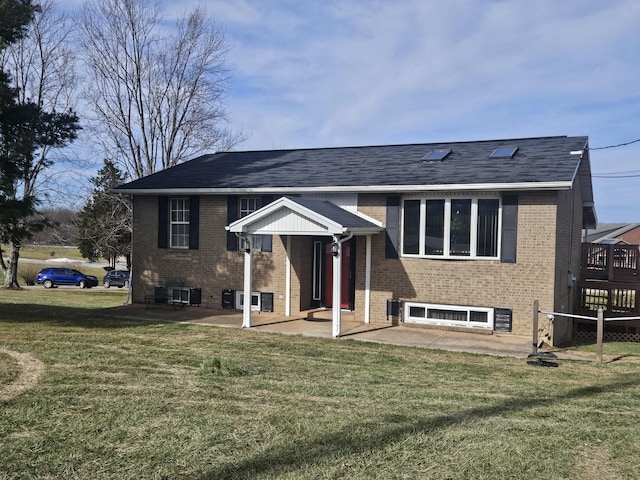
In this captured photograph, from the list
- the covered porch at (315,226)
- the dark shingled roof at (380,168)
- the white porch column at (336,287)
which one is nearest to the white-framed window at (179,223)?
the dark shingled roof at (380,168)

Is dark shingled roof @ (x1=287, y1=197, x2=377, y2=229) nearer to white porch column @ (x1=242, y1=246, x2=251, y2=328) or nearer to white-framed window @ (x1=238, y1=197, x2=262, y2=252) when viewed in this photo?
white porch column @ (x1=242, y1=246, x2=251, y2=328)

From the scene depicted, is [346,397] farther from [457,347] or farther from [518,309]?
[518,309]

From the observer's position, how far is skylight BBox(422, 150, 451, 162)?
1525cm

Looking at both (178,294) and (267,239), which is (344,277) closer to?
(267,239)

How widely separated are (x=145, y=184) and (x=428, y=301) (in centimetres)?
942

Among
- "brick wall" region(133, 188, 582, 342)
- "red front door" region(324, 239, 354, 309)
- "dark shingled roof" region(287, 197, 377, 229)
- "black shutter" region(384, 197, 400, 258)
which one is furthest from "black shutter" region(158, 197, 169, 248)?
"black shutter" region(384, 197, 400, 258)

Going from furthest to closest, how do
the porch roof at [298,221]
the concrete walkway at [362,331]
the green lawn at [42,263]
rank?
the green lawn at [42,263] → the porch roof at [298,221] → the concrete walkway at [362,331]

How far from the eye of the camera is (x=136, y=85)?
2394 cm

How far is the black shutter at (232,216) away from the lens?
15852mm

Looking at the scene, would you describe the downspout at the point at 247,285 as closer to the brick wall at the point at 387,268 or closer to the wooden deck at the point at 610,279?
the brick wall at the point at 387,268

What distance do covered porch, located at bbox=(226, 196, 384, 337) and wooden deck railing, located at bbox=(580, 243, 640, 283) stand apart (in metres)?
8.38

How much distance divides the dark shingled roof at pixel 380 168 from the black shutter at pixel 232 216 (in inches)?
18.4

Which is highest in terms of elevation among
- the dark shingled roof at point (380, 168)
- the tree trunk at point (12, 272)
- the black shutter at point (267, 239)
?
the dark shingled roof at point (380, 168)

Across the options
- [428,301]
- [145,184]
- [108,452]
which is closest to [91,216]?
[145,184]
